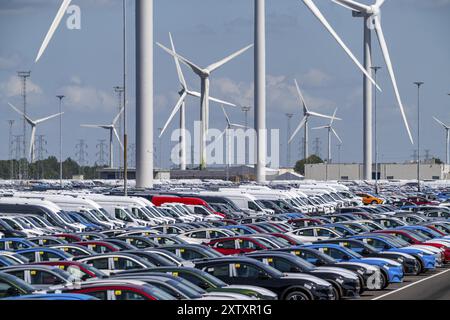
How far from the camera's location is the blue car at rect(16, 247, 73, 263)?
30.8m

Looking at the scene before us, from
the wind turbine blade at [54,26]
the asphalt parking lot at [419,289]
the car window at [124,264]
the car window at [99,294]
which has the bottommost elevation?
the asphalt parking lot at [419,289]

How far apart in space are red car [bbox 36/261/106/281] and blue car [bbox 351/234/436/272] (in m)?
A: 15.0

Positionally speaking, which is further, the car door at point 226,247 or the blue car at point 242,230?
the blue car at point 242,230

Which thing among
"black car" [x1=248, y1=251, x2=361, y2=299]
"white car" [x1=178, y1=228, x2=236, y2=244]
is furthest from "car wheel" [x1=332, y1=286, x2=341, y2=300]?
"white car" [x1=178, y1=228, x2=236, y2=244]

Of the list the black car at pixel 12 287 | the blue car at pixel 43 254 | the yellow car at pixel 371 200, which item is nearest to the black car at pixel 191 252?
the blue car at pixel 43 254

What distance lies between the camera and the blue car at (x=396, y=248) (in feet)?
125

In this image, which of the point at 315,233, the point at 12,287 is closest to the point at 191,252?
the point at 12,287

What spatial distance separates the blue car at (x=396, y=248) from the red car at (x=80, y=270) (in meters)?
15.0

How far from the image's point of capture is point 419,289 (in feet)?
106

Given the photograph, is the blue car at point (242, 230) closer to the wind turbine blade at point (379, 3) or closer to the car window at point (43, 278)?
the car window at point (43, 278)

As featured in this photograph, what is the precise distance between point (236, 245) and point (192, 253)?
507cm

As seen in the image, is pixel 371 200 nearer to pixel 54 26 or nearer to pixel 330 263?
pixel 54 26

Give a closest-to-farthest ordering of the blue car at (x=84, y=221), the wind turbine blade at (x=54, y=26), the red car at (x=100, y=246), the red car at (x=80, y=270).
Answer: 1. the red car at (x=80, y=270)
2. the red car at (x=100, y=246)
3. the blue car at (x=84, y=221)
4. the wind turbine blade at (x=54, y=26)

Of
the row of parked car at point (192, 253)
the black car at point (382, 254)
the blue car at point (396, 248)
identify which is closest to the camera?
the row of parked car at point (192, 253)
